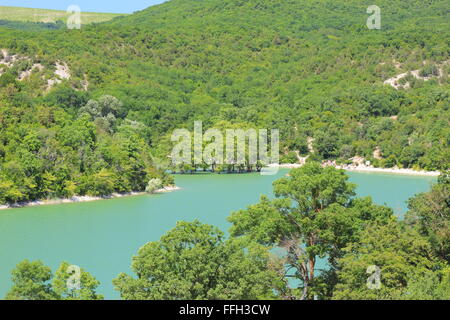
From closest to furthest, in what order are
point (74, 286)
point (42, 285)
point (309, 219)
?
point (42, 285) → point (74, 286) → point (309, 219)

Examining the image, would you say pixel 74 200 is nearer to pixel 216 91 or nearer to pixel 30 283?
pixel 30 283

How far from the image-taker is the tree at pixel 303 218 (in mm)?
16984

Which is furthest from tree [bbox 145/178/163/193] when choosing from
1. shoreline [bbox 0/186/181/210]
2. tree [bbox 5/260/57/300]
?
tree [bbox 5/260/57/300]

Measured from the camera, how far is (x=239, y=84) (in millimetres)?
110188

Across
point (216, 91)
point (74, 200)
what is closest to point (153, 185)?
point (74, 200)

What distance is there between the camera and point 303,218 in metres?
17.5

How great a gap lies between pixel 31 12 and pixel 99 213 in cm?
13787

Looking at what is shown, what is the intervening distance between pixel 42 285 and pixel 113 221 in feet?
68.8

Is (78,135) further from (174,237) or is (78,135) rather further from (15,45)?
(15,45)

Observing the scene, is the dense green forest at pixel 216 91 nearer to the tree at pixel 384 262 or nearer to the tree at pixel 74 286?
the tree at pixel 74 286

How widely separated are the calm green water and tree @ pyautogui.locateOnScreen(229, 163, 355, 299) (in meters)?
4.59

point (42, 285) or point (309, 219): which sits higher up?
point (309, 219)

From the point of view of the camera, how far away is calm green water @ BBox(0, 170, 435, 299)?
24797 millimetres
